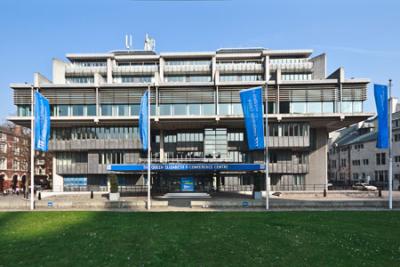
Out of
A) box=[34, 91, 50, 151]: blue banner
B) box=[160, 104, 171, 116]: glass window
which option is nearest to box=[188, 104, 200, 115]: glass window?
box=[160, 104, 171, 116]: glass window

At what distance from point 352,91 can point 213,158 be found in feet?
76.0

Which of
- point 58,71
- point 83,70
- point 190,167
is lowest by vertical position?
point 190,167

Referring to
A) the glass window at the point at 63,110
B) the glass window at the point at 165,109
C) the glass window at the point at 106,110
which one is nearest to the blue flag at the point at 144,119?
the glass window at the point at 165,109

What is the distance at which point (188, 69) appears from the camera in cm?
6191

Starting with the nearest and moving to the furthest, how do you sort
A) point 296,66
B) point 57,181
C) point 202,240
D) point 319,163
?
point 202,240, point 57,181, point 319,163, point 296,66

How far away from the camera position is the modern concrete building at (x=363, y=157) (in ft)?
217

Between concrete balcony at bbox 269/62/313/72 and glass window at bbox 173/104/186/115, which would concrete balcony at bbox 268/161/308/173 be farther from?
concrete balcony at bbox 269/62/313/72

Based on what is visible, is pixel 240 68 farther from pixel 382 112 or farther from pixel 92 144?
pixel 382 112

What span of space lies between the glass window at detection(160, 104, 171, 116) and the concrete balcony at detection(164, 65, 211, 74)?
1618 centimetres

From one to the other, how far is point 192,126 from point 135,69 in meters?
20.2

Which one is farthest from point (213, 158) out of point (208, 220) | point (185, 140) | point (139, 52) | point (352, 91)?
point (139, 52)

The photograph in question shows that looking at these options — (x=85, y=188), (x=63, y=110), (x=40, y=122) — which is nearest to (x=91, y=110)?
(x=63, y=110)

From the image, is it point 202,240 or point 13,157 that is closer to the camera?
point 202,240

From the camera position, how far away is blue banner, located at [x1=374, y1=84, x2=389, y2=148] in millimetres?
27906
